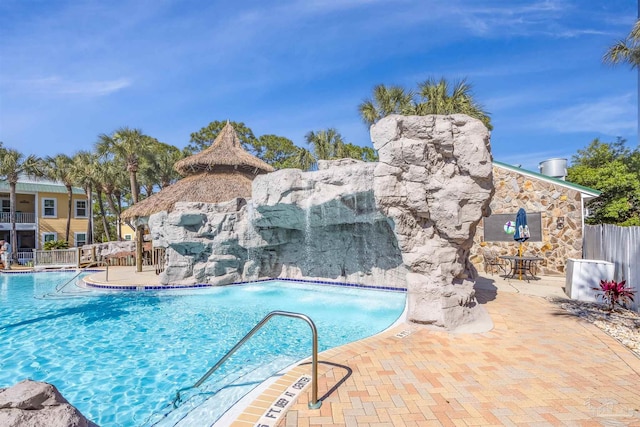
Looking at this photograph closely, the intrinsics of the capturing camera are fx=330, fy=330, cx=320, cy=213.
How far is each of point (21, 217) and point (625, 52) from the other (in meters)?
41.6

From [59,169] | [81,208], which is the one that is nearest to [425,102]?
[59,169]

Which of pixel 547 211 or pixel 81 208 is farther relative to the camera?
pixel 81 208

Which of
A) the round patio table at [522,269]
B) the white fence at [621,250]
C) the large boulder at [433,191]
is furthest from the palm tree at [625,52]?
the large boulder at [433,191]

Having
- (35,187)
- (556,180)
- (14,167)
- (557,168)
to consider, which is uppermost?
(14,167)

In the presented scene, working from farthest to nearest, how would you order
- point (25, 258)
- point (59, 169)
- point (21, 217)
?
1. point (21, 217)
2. point (59, 169)
3. point (25, 258)

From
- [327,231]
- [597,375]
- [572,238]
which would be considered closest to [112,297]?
[327,231]

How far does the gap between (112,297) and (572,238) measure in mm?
18223

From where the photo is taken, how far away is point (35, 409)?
7.59 ft

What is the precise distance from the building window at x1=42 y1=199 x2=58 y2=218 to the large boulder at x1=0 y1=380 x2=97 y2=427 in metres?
35.0

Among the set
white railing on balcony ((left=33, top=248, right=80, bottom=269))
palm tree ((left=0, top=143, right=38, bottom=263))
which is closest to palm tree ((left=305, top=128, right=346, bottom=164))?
white railing on balcony ((left=33, top=248, right=80, bottom=269))

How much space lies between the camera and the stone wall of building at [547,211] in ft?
44.1

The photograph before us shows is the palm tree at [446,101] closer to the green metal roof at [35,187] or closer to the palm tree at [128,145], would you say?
the palm tree at [128,145]

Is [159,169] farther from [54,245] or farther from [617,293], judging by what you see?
[617,293]

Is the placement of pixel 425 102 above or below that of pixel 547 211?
above
